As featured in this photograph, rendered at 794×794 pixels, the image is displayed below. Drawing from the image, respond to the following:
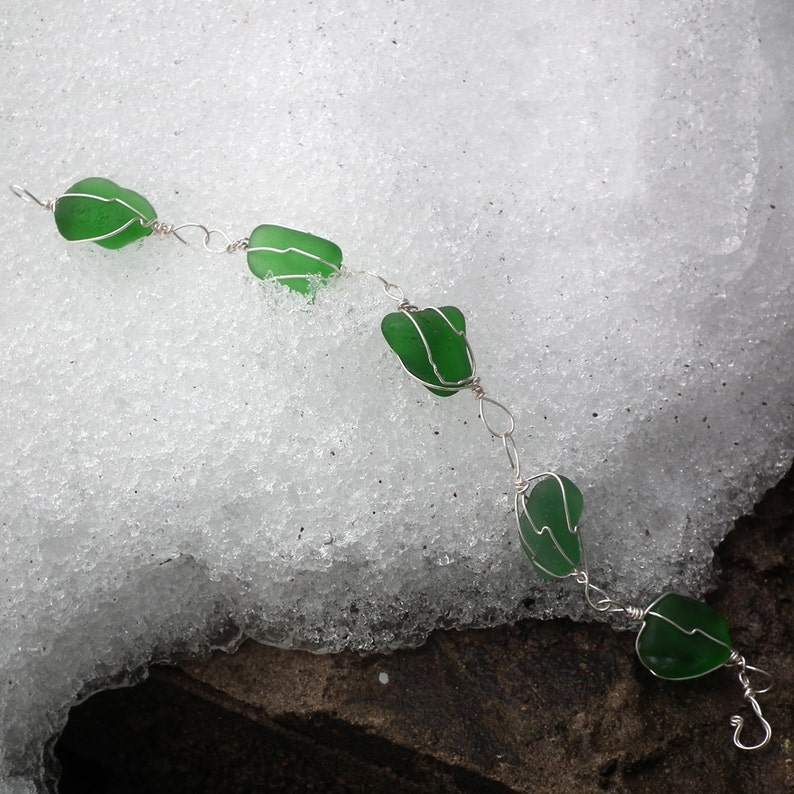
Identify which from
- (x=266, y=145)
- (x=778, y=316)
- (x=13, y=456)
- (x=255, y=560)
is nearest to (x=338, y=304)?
(x=266, y=145)

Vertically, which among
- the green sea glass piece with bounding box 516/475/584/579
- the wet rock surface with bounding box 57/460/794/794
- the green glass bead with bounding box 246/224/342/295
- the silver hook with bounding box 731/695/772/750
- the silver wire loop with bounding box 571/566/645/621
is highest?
the green glass bead with bounding box 246/224/342/295

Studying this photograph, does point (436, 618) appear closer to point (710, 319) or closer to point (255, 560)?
point (255, 560)

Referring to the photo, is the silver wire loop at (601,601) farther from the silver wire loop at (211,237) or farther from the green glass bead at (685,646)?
the silver wire loop at (211,237)

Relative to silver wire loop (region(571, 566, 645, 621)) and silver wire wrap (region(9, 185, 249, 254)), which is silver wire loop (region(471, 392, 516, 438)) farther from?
silver wire wrap (region(9, 185, 249, 254))

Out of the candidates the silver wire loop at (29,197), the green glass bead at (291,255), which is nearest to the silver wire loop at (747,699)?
the green glass bead at (291,255)

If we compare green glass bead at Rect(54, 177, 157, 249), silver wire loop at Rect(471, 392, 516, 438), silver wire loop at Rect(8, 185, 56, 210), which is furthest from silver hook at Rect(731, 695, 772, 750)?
silver wire loop at Rect(8, 185, 56, 210)

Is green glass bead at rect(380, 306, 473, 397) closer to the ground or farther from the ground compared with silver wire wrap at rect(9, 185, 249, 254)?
farther from the ground

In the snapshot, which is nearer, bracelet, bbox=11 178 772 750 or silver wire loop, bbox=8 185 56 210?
bracelet, bbox=11 178 772 750
